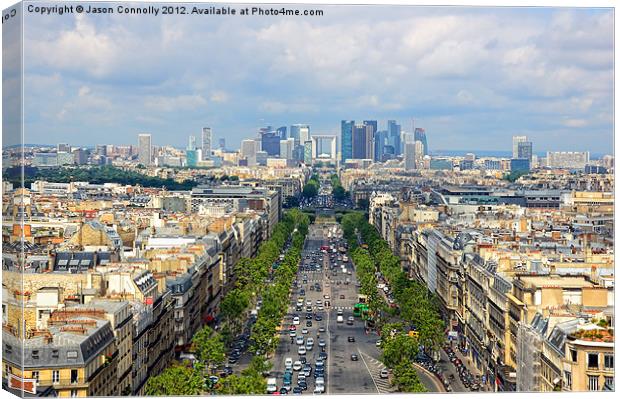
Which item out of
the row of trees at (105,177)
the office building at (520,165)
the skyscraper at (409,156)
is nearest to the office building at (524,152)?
the office building at (520,165)

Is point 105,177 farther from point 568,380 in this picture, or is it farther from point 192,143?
point 568,380

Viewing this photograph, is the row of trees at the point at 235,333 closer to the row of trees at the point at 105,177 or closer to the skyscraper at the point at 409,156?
the row of trees at the point at 105,177

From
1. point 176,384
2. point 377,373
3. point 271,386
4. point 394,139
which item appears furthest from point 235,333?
point 394,139

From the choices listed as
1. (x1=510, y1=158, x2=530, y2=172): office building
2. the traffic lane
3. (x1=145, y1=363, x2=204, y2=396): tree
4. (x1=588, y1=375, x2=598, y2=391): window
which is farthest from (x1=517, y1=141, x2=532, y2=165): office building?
(x1=588, y1=375, x2=598, y2=391): window

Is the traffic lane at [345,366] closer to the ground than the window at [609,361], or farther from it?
closer to the ground

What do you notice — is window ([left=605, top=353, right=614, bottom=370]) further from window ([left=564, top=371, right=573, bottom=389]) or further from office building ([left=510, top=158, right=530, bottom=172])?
office building ([left=510, top=158, right=530, bottom=172])
